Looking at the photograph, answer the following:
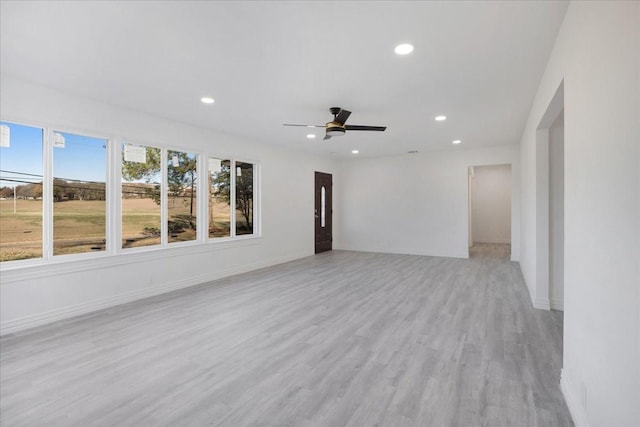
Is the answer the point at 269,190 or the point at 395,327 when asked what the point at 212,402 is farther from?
the point at 269,190

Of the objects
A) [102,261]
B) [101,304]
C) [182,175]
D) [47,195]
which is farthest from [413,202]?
[47,195]

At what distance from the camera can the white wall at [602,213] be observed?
48.8 inches

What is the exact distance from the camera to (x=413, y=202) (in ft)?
28.7

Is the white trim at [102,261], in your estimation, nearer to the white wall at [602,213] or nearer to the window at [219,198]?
the window at [219,198]

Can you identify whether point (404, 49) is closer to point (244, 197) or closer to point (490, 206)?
point (244, 197)

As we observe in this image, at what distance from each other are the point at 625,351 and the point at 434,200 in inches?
292

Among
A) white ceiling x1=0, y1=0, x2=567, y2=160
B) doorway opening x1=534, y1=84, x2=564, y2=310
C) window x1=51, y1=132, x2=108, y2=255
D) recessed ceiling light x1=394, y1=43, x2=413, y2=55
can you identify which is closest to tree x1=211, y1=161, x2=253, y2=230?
white ceiling x1=0, y1=0, x2=567, y2=160

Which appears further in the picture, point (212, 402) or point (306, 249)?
point (306, 249)

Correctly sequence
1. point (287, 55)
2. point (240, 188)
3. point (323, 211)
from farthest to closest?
point (323, 211)
point (240, 188)
point (287, 55)

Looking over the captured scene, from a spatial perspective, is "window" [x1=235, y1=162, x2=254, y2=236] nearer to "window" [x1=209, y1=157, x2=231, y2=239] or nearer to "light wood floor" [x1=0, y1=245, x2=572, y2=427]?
"window" [x1=209, y1=157, x2=231, y2=239]

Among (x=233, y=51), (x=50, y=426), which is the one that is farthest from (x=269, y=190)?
(x=50, y=426)

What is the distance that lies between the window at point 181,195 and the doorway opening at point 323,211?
385 cm

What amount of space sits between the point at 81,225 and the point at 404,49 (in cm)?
438

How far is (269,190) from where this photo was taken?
721 centimetres
